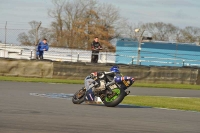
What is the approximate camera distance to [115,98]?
13484 mm

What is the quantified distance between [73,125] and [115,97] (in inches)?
187

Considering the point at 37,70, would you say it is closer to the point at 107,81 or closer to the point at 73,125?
the point at 107,81

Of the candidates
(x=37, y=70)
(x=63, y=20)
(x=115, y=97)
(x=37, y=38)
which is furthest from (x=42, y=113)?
(x=63, y=20)

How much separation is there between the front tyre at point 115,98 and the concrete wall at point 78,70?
12.3m

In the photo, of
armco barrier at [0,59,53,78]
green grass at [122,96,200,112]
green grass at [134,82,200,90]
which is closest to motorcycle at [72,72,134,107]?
green grass at [122,96,200,112]

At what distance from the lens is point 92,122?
31.3 feet

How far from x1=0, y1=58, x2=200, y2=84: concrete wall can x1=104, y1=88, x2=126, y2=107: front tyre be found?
40.4 feet

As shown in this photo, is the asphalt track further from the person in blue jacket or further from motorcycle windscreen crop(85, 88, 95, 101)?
the person in blue jacket

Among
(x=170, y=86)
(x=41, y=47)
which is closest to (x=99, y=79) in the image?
(x=170, y=86)

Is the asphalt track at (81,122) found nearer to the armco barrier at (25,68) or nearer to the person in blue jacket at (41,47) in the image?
the armco barrier at (25,68)

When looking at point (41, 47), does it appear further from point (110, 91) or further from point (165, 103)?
point (110, 91)

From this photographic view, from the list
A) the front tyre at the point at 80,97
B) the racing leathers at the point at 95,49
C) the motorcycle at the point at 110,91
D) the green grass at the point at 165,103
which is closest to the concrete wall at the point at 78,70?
the racing leathers at the point at 95,49

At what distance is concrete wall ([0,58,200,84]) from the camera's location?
25594 mm

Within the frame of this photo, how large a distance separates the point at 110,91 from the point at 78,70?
1290 cm
